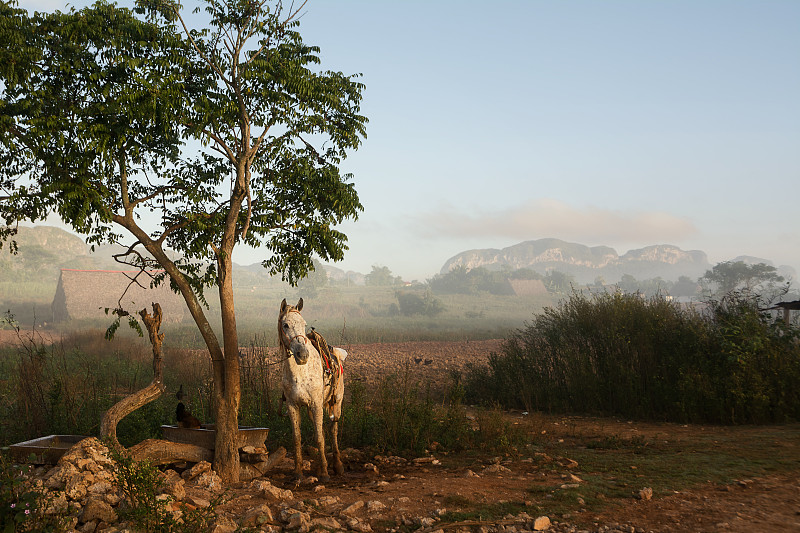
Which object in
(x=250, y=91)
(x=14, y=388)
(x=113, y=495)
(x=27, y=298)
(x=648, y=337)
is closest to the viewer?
(x=113, y=495)

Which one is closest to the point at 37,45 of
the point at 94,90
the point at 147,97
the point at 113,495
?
the point at 94,90

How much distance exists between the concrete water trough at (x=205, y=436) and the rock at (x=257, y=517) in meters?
1.99

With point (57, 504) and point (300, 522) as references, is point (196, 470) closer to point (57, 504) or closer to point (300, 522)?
point (57, 504)

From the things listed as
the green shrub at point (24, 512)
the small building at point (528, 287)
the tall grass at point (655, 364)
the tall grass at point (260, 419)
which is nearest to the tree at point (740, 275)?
the small building at point (528, 287)

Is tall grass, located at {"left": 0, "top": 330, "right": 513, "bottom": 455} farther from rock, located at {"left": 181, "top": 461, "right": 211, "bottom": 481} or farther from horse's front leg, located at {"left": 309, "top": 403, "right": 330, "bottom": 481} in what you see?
rock, located at {"left": 181, "top": 461, "right": 211, "bottom": 481}

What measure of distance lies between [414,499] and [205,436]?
309cm

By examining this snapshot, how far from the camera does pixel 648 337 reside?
1197cm

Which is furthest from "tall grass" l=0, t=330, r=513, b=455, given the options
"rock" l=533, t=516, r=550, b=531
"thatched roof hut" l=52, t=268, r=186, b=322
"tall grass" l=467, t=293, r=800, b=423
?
"thatched roof hut" l=52, t=268, r=186, b=322

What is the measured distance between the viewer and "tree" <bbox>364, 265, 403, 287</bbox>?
111m

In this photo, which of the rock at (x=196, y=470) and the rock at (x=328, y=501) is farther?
the rock at (x=196, y=470)

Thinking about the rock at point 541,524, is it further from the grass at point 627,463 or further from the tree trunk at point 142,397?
the tree trunk at point 142,397

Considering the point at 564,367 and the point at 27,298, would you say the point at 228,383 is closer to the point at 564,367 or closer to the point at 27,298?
the point at 564,367

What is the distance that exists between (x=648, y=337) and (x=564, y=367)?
2.03 meters

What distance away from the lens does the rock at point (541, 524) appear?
471cm
